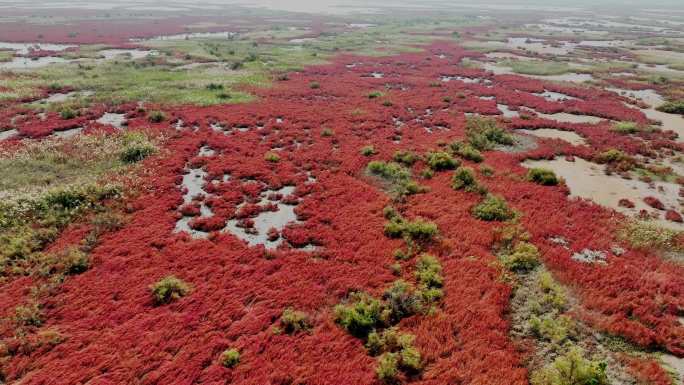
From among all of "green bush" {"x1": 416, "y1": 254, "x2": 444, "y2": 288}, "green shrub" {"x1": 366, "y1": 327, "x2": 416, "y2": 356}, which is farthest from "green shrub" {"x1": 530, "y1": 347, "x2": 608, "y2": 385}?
"green bush" {"x1": 416, "y1": 254, "x2": 444, "y2": 288}

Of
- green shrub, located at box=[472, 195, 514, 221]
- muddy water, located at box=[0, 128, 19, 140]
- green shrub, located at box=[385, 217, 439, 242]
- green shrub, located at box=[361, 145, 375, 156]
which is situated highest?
muddy water, located at box=[0, 128, 19, 140]

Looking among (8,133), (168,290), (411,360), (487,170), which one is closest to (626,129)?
(487,170)

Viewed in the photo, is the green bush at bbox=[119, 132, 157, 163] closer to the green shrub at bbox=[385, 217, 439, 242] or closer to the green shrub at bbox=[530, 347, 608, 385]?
the green shrub at bbox=[385, 217, 439, 242]

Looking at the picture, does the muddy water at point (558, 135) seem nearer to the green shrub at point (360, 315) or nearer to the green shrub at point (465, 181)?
the green shrub at point (465, 181)

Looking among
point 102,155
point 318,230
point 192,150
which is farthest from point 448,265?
point 102,155

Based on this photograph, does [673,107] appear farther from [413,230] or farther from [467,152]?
[413,230]

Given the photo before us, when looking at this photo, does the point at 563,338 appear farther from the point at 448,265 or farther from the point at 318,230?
the point at 318,230
